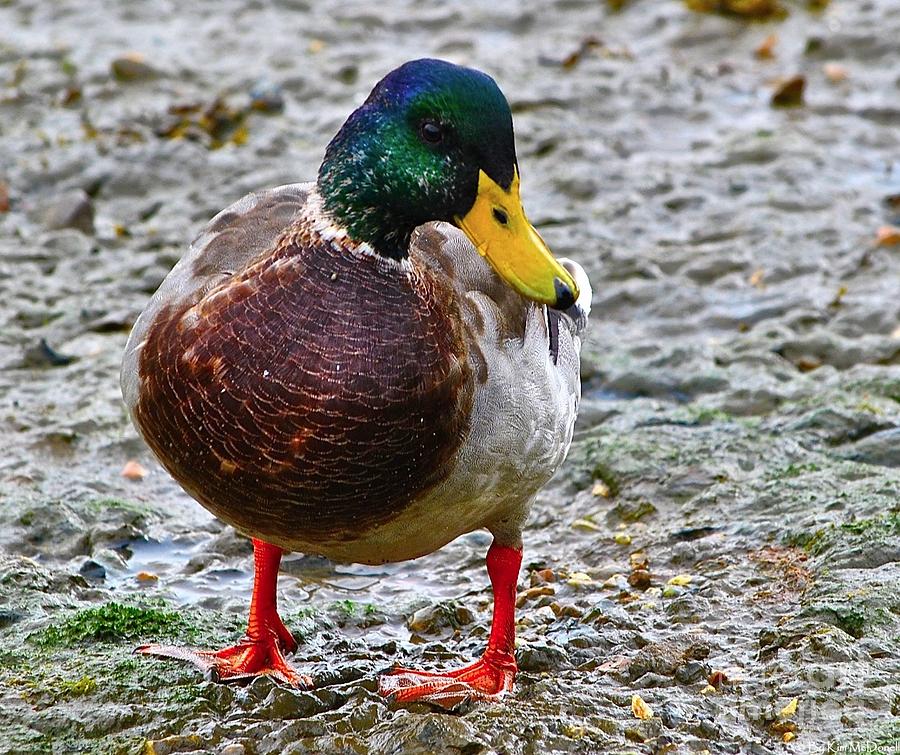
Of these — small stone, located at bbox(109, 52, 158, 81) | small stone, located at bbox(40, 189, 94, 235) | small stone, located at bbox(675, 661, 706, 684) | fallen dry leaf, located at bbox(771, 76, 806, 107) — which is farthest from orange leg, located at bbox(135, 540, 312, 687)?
small stone, located at bbox(109, 52, 158, 81)

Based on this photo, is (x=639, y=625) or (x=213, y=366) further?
(x=639, y=625)

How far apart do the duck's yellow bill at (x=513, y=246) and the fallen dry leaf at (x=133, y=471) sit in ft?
7.06

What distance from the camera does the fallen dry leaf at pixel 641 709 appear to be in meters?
4.03

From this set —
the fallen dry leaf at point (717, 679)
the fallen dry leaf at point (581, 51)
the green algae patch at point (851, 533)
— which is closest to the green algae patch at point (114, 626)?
the fallen dry leaf at point (717, 679)

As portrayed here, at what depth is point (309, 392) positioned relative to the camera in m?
3.68

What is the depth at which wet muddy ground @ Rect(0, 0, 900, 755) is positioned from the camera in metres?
4.16

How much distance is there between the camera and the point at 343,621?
187 inches

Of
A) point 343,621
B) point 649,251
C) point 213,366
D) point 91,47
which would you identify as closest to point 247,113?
point 91,47

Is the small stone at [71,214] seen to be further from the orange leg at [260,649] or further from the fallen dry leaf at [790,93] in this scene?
the fallen dry leaf at [790,93]

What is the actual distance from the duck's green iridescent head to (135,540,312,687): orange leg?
3.70 feet

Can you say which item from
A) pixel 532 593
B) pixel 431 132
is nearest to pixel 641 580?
pixel 532 593

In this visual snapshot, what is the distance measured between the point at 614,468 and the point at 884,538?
3.61ft

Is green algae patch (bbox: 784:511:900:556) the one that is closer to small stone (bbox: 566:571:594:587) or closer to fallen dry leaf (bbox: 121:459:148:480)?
small stone (bbox: 566:571:594:587)

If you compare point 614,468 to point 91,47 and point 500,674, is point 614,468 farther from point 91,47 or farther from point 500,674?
point 91,47
